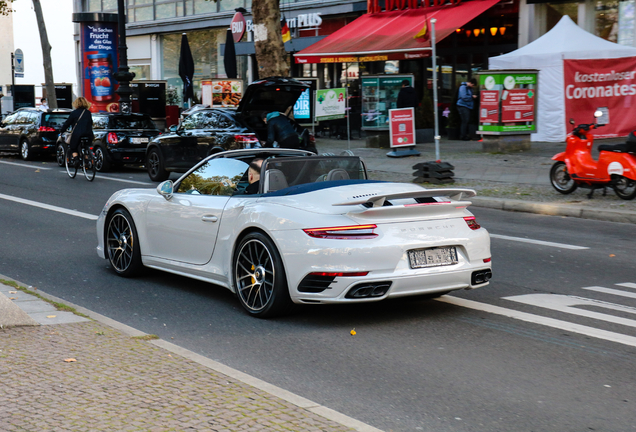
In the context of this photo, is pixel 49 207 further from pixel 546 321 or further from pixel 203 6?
pixel 203 6

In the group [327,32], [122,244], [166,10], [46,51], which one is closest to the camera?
[122,244]

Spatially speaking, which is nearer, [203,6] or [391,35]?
[391,35]

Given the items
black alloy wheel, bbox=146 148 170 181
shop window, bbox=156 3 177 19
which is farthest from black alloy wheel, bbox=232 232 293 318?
shop window, bbox=156 3 177 19

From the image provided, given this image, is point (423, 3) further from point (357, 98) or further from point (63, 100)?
point (63, 100)

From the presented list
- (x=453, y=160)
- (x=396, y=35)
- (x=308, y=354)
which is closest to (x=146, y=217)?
(x=308, y=354)

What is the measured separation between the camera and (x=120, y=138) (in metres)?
20.5

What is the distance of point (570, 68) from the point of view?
2195cm

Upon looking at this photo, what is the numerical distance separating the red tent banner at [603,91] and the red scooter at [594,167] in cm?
845

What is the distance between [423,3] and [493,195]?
15.2 m

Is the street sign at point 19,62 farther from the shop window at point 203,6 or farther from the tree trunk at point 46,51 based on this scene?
the shop window at point 203,6

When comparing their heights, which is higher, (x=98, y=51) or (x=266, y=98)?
(x=98, y=51)

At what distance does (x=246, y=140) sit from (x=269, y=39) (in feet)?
12.5

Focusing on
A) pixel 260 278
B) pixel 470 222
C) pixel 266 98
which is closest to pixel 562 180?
pixel 266 98

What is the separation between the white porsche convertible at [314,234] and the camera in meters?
5.90
